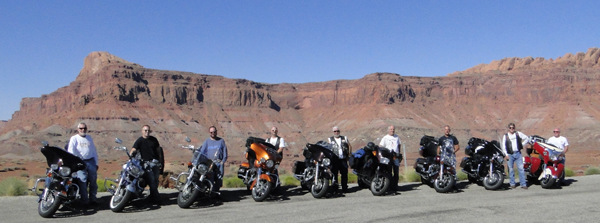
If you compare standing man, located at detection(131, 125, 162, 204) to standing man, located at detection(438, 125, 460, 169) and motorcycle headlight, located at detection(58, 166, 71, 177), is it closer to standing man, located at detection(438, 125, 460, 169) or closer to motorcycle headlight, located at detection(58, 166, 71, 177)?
motorcycle headlight, located at detection(58, 166, 71, 177)

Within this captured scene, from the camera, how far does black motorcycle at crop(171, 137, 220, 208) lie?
960 centimetres

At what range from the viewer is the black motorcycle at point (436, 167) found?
1173 cm

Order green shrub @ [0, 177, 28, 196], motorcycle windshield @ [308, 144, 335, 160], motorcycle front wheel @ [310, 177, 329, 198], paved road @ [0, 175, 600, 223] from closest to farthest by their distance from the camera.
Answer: paved road @ [0, 175, 600, 223] → motorcycle front wheel @ [310, 177, 329, 198] → motorcycle windshield @ [308, 144, 335, 160] → green shrub @ [0, 177, 28, 196]

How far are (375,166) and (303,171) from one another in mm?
1812

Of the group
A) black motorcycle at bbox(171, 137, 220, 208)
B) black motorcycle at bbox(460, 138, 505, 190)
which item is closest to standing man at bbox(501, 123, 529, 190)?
black motorcycle at bbox(460, 138, 505, 190)

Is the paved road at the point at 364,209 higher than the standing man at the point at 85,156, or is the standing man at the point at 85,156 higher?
the standing man at the point at 85,156

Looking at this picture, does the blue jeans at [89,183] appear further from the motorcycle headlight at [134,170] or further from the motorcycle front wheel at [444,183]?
the motorcycle front wheel at [444,183]

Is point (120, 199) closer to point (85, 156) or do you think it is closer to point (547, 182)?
point (85, 156)

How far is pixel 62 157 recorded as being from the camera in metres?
9.02

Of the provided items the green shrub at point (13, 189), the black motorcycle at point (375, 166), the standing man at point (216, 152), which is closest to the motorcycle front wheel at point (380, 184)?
the black motorcycle at point (375, 166)

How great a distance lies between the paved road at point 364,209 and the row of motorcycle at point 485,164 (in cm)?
45

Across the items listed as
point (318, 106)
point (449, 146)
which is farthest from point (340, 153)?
point (318, 106)

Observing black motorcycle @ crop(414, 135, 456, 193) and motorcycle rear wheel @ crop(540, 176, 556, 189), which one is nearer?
black motorcycle @ crop(414, 135, 456, 193)

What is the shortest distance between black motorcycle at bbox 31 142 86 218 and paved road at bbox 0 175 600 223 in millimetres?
278
